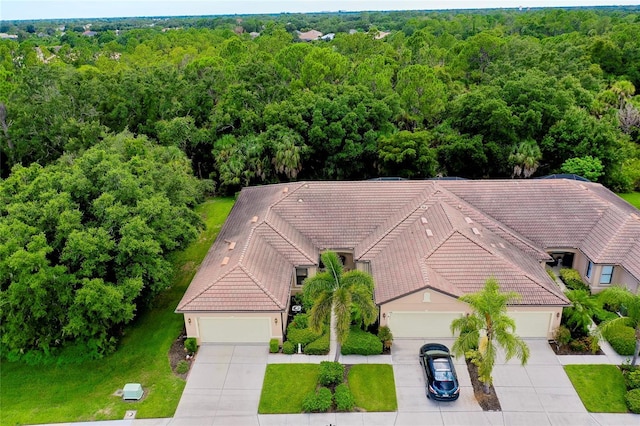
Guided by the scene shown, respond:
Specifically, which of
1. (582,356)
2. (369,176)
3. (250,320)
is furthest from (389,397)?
(369,176)

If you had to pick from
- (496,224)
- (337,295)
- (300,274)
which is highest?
(337,295)

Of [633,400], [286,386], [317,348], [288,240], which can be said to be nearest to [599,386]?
[633,400]

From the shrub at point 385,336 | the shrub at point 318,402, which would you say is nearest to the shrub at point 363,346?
the shrub at point 385,336

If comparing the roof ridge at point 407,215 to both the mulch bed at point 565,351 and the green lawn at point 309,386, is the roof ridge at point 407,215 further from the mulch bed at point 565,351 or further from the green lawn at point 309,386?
the mulch bed at point 565,351

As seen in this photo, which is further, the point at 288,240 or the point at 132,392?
the point at 288,240

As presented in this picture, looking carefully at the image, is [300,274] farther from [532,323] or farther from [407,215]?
[532,323]

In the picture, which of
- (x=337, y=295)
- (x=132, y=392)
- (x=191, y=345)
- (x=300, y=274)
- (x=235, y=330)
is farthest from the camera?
(x=300, y=274)

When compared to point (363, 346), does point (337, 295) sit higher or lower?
higher

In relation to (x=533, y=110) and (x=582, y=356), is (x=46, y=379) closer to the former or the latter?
(x=582, y=356)
